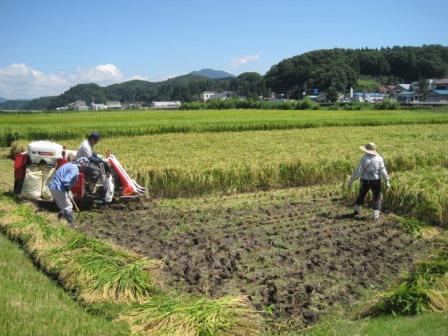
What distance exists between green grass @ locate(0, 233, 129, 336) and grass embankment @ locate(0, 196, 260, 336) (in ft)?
0.64

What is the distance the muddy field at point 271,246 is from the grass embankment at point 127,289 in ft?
1.70

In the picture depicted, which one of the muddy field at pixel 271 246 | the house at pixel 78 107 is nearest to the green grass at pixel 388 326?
the muddy field at pixel 271 246

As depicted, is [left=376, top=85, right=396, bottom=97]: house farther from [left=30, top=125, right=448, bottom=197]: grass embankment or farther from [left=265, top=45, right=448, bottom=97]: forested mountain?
[left=30, top=125, right=448, bottom=197]: grass embankment

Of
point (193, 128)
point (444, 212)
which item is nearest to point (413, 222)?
point (444, 212)

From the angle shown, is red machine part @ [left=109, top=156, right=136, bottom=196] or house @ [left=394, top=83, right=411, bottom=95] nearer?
red machine part @ [left=109, top=156, right=136, bottom=196]

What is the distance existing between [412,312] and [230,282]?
96.4 inches

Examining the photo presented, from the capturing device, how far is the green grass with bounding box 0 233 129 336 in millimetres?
5039

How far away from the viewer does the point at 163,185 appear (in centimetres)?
1283

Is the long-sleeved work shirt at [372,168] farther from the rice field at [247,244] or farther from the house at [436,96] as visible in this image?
the house at [436,96]

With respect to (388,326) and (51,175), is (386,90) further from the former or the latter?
(388,326)

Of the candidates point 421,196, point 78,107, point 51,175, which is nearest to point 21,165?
point 51,175

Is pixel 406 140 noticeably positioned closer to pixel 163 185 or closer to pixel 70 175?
pixel 163 185

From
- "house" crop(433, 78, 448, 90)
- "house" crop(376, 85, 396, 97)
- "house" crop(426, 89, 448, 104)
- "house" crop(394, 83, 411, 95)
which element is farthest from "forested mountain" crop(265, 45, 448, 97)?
"house" crop(426, 89, 448, 104)

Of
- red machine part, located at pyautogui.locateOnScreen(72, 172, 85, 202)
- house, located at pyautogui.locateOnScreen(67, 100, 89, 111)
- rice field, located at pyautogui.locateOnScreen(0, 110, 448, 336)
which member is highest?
red machine part, located at pyautogui.locateOnScreen(72, 172, 85, 202)
